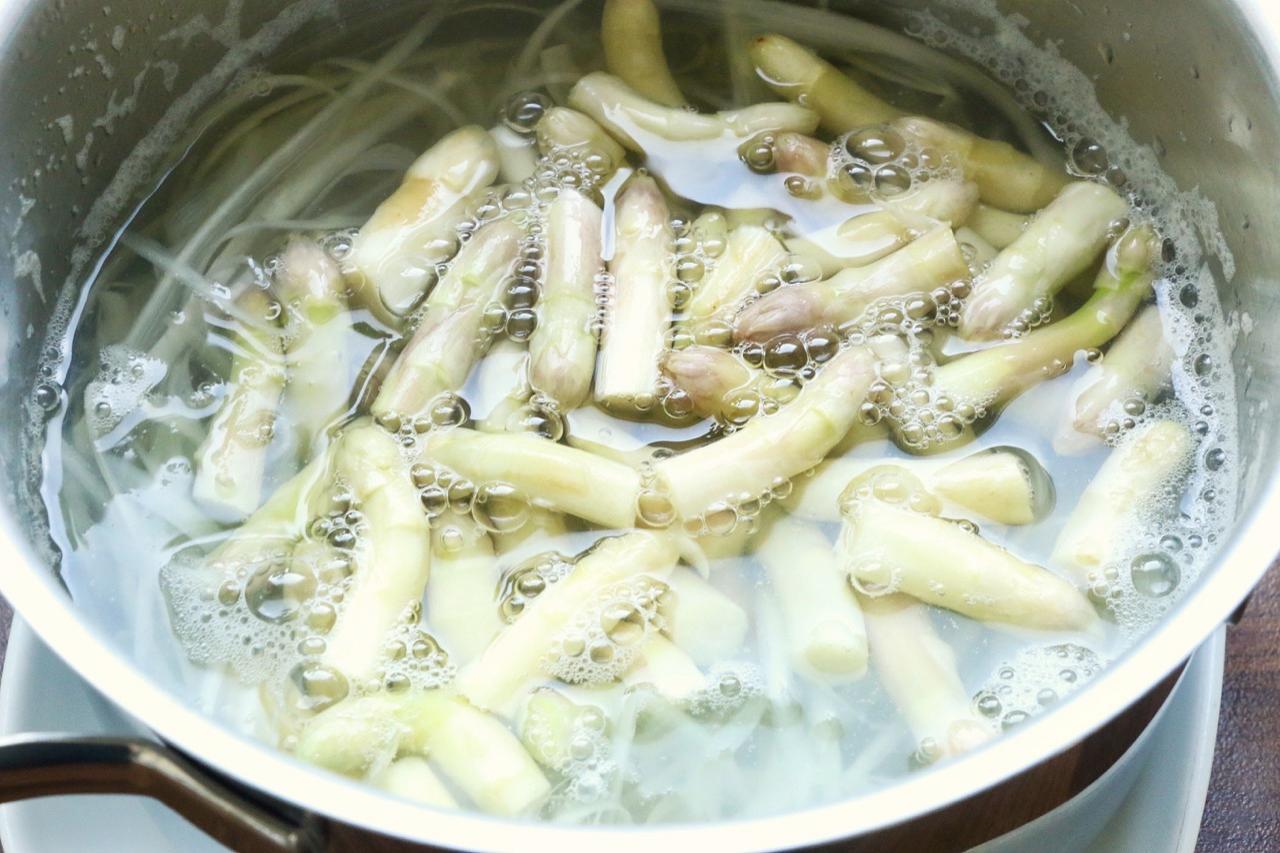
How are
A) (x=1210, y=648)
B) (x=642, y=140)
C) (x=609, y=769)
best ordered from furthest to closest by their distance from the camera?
(x=642, y=140)
(x=1210, y=648)
(x=609, y=769)

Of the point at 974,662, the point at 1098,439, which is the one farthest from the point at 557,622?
the point at 1098,439

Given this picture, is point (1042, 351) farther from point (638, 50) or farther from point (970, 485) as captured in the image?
point (638, 50)

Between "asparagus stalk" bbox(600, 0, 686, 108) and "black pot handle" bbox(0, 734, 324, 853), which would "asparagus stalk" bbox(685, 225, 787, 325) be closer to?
"asparagus stalk" bbox(600, 0, 686, 108)

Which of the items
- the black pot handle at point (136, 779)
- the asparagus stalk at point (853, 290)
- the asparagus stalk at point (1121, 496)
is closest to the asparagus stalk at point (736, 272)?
the asparagus stalk at point (853, 290)

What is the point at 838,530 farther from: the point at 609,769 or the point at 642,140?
the point at 642,140

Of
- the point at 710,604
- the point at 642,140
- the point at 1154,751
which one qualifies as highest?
the point at 642,140

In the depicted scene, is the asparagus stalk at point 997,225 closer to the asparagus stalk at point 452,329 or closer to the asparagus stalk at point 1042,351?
the asparagus stalk at point 1042,351

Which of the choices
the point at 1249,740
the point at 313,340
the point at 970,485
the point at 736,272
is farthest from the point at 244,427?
the point at 1249,740
